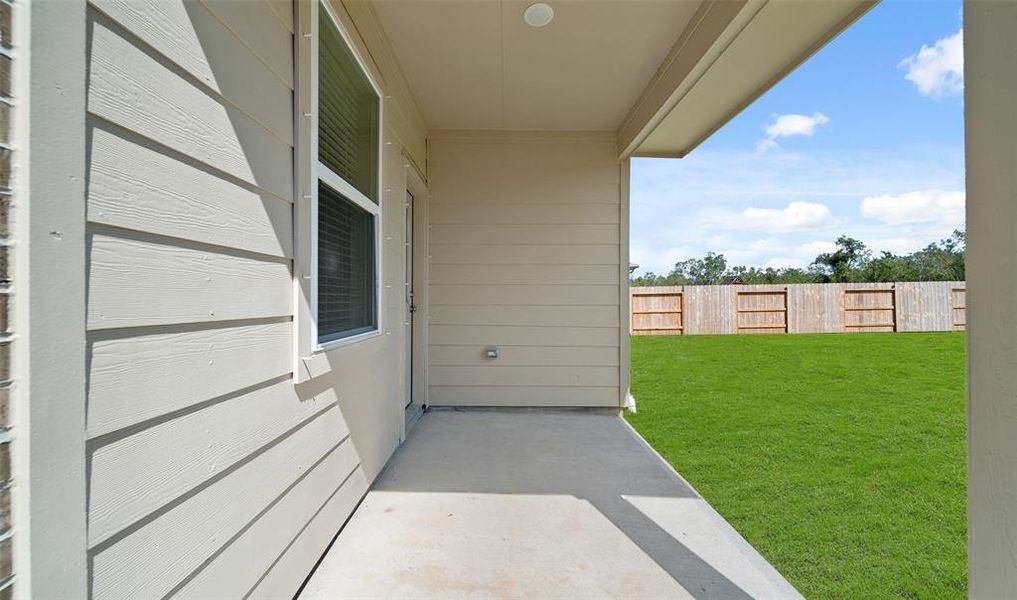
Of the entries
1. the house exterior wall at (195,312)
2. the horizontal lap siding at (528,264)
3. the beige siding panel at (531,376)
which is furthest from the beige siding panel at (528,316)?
the house exterior wall at (195,312)

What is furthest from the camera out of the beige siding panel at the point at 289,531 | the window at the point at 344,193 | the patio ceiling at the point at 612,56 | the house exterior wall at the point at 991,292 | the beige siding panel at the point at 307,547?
the patio ceiling at the point at 612,56

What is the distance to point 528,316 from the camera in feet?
14.2

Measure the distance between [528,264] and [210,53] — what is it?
11.1ft

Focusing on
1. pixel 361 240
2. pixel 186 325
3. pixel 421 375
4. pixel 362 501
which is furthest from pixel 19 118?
pixel 421 375

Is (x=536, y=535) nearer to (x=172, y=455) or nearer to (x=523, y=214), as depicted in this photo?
(x=172, y=455)

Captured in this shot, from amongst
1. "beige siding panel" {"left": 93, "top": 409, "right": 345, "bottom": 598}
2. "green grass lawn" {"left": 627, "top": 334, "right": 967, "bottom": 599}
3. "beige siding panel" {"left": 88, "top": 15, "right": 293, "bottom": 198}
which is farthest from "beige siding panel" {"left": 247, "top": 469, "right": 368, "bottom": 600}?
"green grass lawn" {"left": 627, "top": 334, "right": 967, "bottom": 599}

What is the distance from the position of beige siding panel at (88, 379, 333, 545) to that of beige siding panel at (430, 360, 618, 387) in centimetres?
289

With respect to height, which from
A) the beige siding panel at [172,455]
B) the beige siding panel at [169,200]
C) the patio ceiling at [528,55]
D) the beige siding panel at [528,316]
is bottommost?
the beige siding panel at [172,455]

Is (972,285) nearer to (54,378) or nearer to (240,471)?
(54,378)

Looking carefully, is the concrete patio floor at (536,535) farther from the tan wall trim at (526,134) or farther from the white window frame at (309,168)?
the tan wall trim at (526,134)

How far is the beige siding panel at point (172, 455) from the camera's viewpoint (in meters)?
0.80

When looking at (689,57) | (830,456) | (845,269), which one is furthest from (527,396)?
(845,269)

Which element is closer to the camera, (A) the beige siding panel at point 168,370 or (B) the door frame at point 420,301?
(A) the beige siding panel at point 168,370

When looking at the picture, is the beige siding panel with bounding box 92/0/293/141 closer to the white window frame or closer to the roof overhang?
the white window frame
